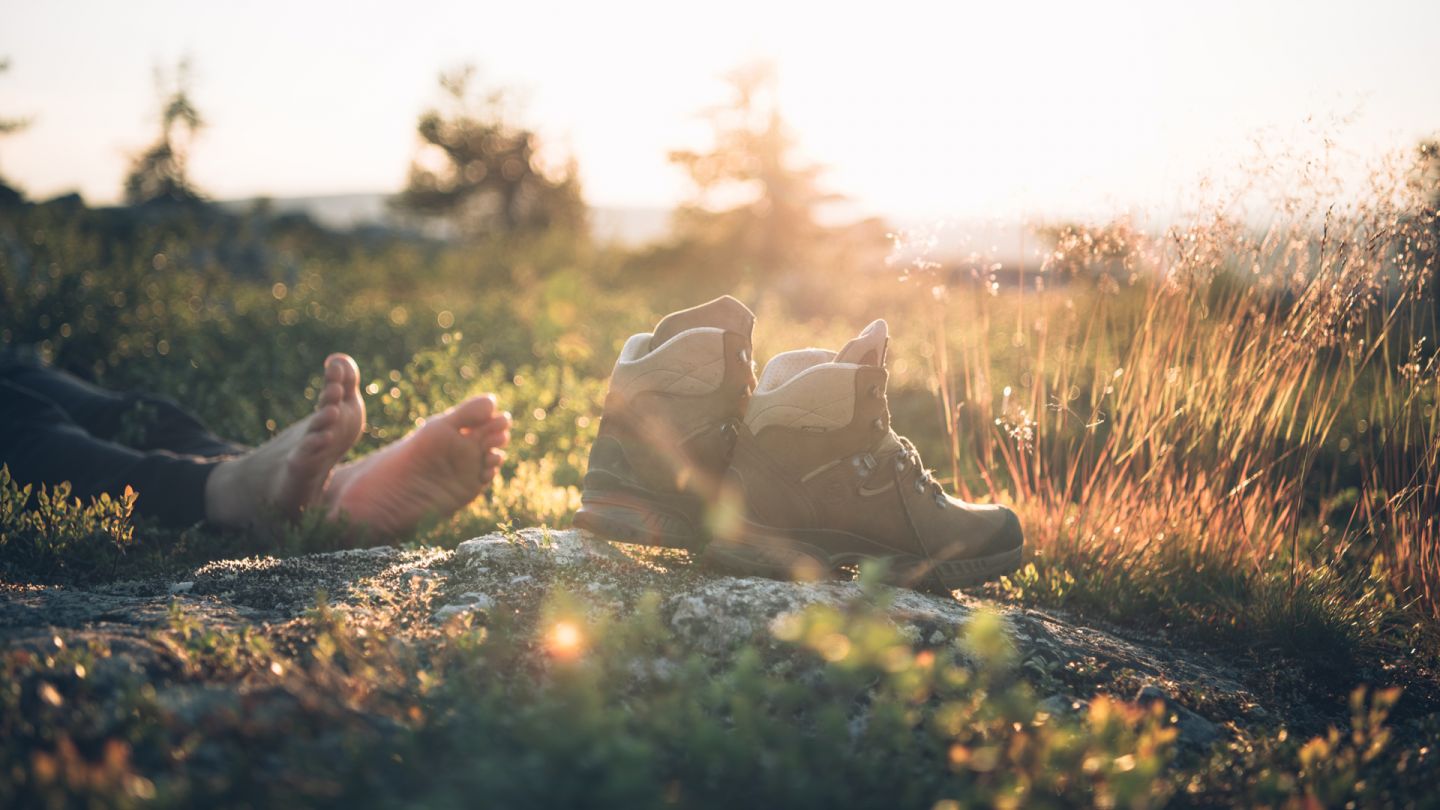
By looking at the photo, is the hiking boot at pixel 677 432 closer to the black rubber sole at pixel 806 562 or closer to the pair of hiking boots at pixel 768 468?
the pair of hiking boots at pixel 768 468

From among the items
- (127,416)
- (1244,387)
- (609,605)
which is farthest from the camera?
(127,416)

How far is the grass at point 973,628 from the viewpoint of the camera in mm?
1396

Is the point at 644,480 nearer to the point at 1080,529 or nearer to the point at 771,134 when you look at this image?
the point at 1080,529

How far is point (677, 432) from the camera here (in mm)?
2658

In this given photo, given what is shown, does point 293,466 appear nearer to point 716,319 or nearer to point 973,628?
point 716,319

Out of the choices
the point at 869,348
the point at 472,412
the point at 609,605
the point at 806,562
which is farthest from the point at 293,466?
the point at 869,348

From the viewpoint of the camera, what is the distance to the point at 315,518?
3.35 m

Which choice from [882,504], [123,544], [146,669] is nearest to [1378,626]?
[882,504]

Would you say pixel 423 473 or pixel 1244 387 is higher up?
pixel 1244 387

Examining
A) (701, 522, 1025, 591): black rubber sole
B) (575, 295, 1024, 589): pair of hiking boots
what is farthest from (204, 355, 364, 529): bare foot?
(701, 522, 1025, 591): black rubber sole

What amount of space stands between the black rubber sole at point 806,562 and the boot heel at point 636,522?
10 centimetres

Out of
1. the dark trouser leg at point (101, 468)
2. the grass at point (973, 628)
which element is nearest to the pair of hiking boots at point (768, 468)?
the grass at point (973, 628)

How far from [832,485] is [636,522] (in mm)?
566

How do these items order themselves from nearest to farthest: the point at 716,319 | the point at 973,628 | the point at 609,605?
the point at 973,628 → the point at 609,605 → the point at 716,319
